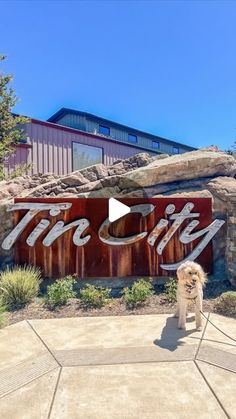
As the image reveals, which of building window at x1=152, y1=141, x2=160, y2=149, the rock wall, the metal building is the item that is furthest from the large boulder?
building window at x1=152, y1=141, x2=160, y2=149

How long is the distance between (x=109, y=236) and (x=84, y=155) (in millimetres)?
8575

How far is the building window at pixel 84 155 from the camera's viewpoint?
15.0m

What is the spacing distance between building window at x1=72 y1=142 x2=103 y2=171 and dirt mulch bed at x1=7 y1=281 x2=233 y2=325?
9010 mm

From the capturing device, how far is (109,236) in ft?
25.2

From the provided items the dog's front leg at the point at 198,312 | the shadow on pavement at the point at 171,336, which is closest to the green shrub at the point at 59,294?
Answer: the shadow on pavement at the point at 171,336

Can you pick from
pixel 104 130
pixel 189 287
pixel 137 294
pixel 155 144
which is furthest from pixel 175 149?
pixel 189 287

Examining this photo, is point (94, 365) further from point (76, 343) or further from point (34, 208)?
point (34, 208)

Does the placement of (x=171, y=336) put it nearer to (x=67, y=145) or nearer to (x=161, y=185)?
(x=161, y=185)

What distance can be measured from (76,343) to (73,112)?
51.6 feet

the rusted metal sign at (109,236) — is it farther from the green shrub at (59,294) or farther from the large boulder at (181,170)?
the large boulder at (181,170)

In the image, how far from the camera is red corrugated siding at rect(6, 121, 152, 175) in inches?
521

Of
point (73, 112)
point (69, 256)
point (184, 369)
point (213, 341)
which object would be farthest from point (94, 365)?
point (73, 112)

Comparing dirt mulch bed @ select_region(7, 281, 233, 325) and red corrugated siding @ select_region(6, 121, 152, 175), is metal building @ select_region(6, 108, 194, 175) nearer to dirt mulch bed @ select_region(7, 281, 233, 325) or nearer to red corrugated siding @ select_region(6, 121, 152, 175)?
red corrugated siding @ select_region(6, 121, 152, 175)

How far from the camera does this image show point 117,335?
5.08 metres
